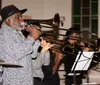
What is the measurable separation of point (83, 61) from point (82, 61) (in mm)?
21

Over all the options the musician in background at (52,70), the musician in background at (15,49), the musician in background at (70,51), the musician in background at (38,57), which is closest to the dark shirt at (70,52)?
the musician in background at (70,51)

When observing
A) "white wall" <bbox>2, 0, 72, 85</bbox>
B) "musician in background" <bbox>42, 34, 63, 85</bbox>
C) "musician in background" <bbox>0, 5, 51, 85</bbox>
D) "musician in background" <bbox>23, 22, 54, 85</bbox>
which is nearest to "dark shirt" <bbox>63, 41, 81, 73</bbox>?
"musician in background" <bbox>42, 34, 63, 85</bbox>

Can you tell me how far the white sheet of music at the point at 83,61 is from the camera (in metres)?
3.08

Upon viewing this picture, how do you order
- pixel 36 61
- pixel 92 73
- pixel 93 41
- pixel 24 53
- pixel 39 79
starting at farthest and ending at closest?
pixel 92 73, pixel 93 41, pixel 39 79, pixel 36 61, pixel 24 53

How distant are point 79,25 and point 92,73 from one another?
116 centimetres

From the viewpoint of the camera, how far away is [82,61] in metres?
3.15

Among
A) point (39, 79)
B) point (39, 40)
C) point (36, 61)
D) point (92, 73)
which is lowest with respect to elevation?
point (92, 73)

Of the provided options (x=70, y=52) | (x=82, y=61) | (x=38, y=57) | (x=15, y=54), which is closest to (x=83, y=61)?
(x=82, y=61)

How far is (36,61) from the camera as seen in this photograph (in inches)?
115

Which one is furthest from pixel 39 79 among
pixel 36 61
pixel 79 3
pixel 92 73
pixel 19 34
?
pixel 79 3

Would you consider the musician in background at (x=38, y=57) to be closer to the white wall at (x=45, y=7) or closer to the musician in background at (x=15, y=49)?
the musician in background at (x=15, y=49)

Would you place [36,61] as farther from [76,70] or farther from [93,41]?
[93,41]

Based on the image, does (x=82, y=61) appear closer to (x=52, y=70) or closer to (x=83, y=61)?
(x=83, y=61)

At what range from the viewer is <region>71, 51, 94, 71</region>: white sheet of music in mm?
3080
